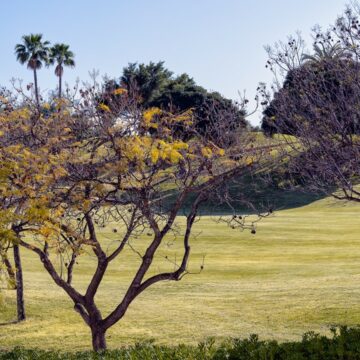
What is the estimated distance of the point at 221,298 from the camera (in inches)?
816

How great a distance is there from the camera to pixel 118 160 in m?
11.8

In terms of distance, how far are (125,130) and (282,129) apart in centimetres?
504

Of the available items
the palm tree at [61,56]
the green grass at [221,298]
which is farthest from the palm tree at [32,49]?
the green grass at [221,298]

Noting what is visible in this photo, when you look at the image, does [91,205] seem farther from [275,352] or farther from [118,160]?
[275,352]

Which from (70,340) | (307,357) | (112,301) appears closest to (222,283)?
(112,301)

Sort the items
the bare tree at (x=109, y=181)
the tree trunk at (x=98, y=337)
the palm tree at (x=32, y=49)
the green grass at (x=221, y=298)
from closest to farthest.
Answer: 1. the bare tree at (x=109, y=181)
2. the tree trunk at (x=98, y=337)
3. the green grass at (x=221, y=298)
4. the palm tree at (x=32, y=49)

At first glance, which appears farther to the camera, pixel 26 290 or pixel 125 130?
pixel 26 290

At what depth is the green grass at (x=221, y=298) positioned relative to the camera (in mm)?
16359

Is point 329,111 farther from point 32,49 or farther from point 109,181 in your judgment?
point 32,49

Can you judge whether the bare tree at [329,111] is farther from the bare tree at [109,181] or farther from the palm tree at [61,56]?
the palm tree at [61,56]

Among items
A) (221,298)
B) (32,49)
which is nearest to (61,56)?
(32,49)

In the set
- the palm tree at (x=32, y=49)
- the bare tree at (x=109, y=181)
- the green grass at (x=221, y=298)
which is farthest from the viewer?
the palm tree at (x=32, y=49)

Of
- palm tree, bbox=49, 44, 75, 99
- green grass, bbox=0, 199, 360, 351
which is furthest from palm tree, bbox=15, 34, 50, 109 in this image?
green grass, bbox=0, 199, 360, 351

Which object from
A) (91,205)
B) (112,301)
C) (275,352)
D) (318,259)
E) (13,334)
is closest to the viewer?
(275,352)
